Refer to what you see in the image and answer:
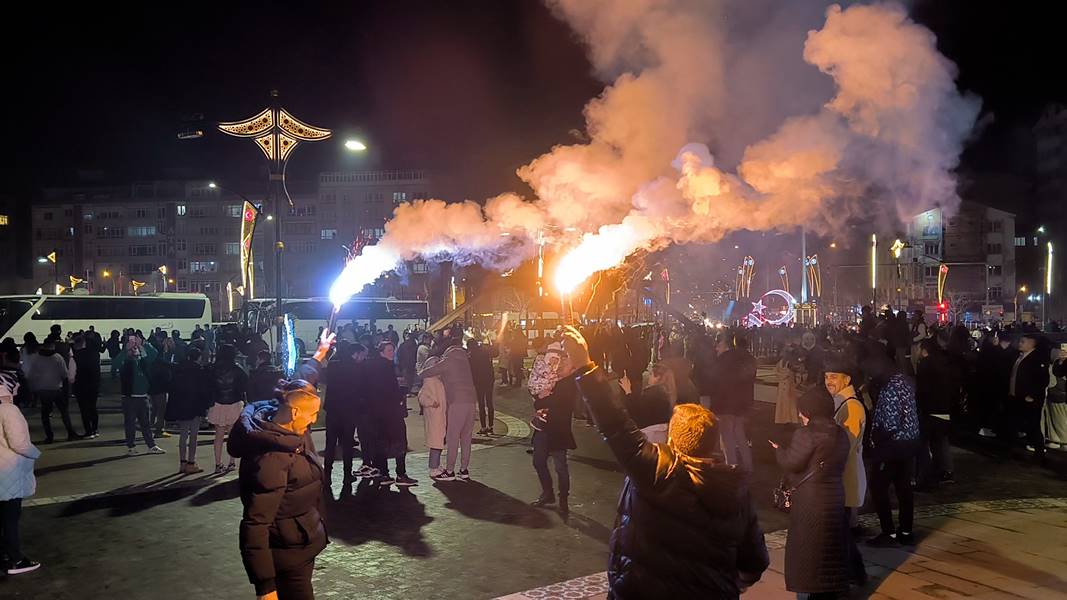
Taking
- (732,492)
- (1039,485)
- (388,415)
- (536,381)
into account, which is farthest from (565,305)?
(1039,485)

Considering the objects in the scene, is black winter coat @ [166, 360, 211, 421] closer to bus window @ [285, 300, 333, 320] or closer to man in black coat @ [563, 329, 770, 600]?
man in black coat @ [563, 329, 770, 600]

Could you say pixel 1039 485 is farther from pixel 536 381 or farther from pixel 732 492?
pixel 732 492

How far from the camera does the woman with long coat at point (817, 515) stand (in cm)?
486

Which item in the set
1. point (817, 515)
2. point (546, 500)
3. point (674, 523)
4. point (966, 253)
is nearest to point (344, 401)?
point (546, 500)

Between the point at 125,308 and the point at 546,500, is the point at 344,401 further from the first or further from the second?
the point at 125,308

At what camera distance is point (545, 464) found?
349 inches

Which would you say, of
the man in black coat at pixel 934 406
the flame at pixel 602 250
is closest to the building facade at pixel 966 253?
the flame at pixel 602 250

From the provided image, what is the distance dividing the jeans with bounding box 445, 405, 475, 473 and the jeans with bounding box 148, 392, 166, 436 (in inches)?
222

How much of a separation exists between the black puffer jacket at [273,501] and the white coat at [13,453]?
3.41 m

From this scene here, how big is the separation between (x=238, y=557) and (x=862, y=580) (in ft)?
17.8

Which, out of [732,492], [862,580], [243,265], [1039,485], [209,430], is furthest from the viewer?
[243,265]

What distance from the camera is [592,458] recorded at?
11.8 metres

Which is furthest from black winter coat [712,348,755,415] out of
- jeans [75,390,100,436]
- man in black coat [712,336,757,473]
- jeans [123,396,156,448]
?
jeans [75,390,100,436]

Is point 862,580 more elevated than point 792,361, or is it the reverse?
point 792,361
